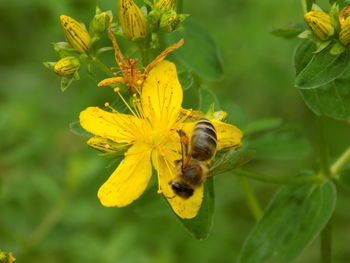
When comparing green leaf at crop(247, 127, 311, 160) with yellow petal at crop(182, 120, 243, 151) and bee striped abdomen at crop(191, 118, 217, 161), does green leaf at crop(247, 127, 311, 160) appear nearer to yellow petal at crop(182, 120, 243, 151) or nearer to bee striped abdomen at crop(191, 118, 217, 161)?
yellow petal at crop(182, 120, 243, 151)

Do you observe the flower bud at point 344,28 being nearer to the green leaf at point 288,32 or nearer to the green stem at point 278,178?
the green leaf at point 288,32

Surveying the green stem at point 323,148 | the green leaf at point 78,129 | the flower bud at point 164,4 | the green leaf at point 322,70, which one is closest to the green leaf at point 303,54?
the green leaf at point 322,70

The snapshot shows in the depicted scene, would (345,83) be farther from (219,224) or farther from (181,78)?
(219,224)

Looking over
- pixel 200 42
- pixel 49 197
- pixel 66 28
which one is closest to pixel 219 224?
pixel 49 197

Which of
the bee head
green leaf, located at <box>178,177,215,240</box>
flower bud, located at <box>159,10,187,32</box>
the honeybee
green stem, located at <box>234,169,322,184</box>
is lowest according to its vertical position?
green stem, located at <box>234,169,322,184</box>

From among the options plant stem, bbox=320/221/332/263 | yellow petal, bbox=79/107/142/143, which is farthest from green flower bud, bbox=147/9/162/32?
plant stem, bbox=320/221/332/263

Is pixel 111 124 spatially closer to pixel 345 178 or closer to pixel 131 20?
pixel 131 20

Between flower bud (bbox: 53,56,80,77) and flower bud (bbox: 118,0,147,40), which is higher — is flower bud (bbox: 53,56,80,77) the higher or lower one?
the lower one
